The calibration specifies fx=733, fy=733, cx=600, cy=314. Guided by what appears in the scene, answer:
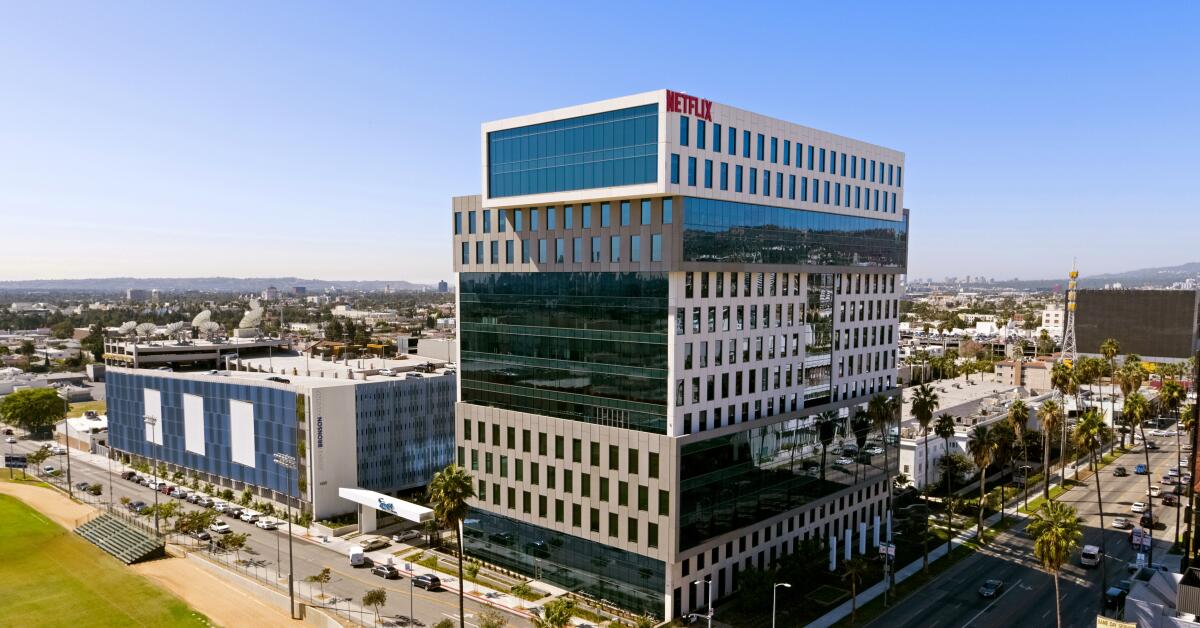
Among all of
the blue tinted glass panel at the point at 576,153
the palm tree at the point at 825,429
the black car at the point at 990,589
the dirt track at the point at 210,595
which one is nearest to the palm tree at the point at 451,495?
the dirt track at the point at 210,595

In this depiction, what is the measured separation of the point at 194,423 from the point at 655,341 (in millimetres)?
94340

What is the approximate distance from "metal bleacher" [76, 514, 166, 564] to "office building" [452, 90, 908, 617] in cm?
4346

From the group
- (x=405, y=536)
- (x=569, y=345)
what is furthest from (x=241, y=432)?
(x=569, y=345)

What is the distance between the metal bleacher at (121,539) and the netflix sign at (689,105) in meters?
85.8

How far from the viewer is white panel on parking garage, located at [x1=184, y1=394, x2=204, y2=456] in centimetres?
12450

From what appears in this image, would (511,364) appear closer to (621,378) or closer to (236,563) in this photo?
(621,378)

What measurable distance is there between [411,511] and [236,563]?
2194cm

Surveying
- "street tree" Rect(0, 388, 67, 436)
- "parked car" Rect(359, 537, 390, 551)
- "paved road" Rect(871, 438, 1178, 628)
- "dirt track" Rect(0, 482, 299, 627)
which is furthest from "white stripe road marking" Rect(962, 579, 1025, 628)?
"street tree" Rect(0, 388, 67, 436)

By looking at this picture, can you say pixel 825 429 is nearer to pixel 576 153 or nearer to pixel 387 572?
pixel 576 153

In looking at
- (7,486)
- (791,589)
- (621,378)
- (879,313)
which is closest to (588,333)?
(621,378)

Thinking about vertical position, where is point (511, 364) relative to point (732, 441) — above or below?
above

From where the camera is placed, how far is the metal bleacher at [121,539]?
94500 millimetres

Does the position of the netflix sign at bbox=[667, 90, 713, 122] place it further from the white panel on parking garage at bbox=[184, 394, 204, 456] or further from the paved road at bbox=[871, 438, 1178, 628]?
the white panel on parking garage at bbox=[184, 394, 204, 456]

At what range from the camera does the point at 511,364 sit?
8362 cm
